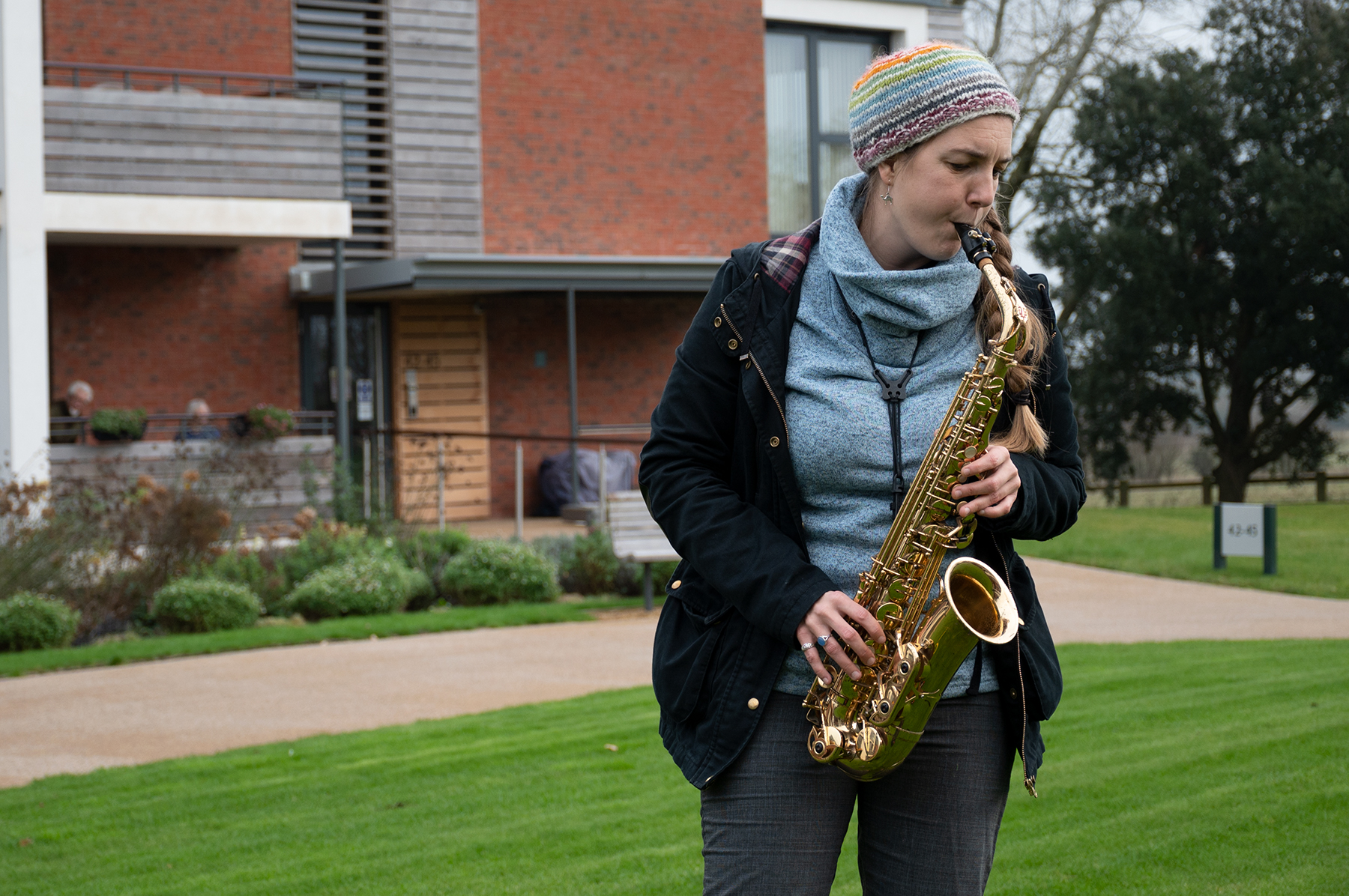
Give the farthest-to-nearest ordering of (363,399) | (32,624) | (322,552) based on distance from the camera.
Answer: (363,399), (322,552), (32,624)

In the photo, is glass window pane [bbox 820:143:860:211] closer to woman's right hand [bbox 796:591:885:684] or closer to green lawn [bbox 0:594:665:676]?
green lawn [bbox 0:594:665:676]

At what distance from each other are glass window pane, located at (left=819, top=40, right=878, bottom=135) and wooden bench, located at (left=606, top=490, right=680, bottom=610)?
35.7 ft

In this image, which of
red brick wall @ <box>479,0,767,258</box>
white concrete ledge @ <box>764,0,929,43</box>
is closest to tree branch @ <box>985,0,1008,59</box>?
white concrete ledge @ <box>764,0,929,43</box>

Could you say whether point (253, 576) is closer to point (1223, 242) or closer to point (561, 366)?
point (561, 366)

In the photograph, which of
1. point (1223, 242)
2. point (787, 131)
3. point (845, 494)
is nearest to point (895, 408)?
point (845, 494)

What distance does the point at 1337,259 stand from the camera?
71.8 ft

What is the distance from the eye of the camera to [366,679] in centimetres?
883

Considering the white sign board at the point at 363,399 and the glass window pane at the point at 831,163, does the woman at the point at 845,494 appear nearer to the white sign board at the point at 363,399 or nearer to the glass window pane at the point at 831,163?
the white sign board at the point at 363,399

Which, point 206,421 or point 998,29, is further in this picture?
point 998,29

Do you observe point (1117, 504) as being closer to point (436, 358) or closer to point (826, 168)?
point (826, 168)

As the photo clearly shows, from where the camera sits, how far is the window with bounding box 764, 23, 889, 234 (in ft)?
68.7

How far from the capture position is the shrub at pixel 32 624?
987cm

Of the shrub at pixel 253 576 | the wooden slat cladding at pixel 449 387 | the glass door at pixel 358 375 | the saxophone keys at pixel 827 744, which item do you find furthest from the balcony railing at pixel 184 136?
the saxophone keys at pixel 827 744

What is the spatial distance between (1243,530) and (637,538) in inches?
239
